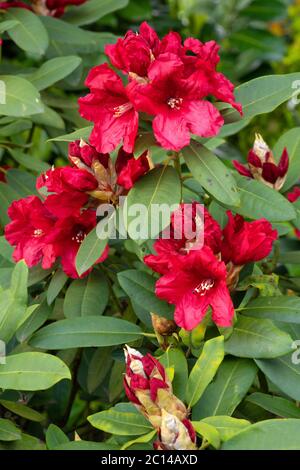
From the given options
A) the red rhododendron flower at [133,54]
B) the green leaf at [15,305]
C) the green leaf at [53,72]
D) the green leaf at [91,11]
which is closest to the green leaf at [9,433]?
the green leaf at [15,305]

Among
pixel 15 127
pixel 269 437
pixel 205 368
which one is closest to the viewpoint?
pixel 269 437

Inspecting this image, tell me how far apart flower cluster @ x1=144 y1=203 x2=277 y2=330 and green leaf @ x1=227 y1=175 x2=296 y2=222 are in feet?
0.09

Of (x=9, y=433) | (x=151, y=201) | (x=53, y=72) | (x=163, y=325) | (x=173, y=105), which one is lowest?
(x=9, y=433)

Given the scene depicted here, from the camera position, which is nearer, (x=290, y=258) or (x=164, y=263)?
(x=164, y=263)

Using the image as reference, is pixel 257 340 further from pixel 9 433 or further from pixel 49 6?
pixel 49 6

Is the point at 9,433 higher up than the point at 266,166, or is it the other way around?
the point at 266,166

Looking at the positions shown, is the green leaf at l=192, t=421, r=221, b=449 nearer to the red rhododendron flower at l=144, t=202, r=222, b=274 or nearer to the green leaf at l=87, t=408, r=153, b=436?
the green leaf at l=87, t=408, r=153, b=436

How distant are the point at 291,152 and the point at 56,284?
0.51m

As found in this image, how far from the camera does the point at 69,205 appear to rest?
4.56 ft

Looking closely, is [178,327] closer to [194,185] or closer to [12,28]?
[194,185]

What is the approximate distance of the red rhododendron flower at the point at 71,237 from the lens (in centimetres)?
143

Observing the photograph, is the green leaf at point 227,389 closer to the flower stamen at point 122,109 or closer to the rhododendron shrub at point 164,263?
the rhododendron shrub at point 164,263

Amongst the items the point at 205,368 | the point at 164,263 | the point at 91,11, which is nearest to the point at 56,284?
the point at 164,263

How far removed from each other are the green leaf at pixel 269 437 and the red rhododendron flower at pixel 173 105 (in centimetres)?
41
